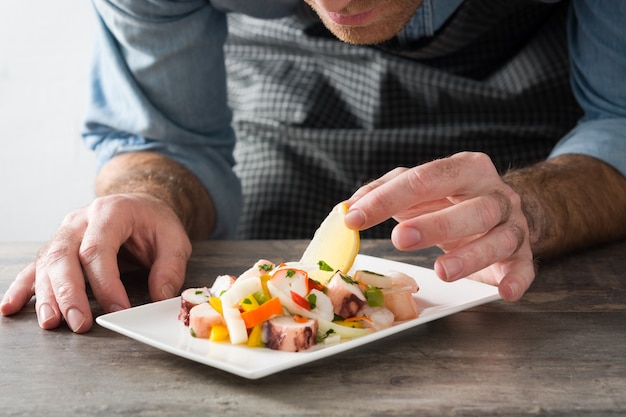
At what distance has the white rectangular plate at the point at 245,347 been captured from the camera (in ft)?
2.83

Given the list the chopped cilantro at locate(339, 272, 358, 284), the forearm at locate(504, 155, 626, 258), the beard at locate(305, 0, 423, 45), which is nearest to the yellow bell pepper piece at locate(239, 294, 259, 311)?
the chopped cilantro at locate(339, 272, 358, 284)

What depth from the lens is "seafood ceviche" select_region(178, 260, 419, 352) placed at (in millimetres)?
933

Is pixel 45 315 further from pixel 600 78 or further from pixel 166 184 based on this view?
pixel 600 78

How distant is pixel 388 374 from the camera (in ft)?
2.96

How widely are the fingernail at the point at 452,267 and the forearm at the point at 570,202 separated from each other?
11.5 inches

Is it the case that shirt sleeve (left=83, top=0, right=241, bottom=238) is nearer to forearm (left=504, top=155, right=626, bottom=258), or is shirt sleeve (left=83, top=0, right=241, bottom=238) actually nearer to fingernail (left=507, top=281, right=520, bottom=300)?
forearm (left=504, top=155, right=626, bottom=258)

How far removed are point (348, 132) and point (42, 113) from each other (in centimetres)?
176

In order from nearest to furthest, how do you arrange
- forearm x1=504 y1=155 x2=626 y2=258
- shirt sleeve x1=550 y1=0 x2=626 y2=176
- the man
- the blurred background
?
1. the man
2. forearm x1=504 y1=155 x2=626 y2=258
3. shirt sleeve x1=550 y1=0 x2=626 y2=176
4. the blurred background

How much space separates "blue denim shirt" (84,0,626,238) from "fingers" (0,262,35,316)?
0.65 metres

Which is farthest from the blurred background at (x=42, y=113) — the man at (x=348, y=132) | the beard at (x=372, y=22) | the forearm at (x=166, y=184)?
the beard at (x=372, y=22)

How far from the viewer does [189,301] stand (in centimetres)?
103

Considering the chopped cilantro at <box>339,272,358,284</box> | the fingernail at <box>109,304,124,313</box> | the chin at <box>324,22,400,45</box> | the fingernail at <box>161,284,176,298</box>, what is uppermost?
the chin at <box>324,22,400,45</box>

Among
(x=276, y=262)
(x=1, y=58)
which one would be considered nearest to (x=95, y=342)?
(x=276, y=262)

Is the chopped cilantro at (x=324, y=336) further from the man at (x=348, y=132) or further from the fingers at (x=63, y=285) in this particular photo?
the fingers at (x=63, y=285)
